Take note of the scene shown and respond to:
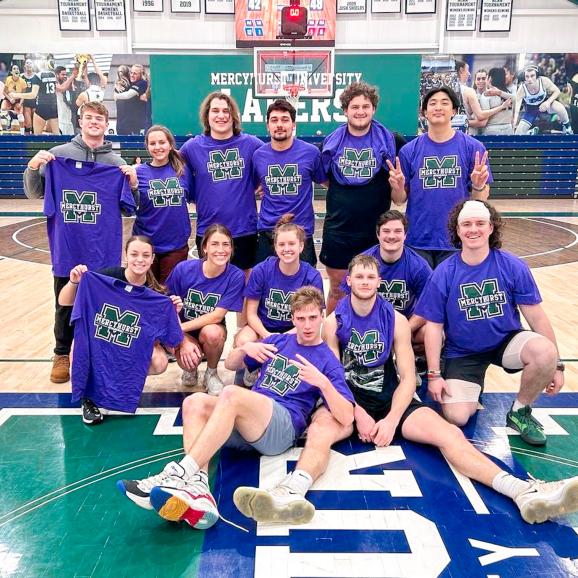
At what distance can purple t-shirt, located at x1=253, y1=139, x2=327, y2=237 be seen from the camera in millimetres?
3975

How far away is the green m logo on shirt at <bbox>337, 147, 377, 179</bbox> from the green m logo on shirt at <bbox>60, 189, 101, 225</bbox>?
1680 millimetres

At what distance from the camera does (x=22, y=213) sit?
11539mm

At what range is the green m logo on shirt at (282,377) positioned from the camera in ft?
9.62

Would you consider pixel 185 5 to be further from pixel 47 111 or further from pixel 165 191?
pixel 165 191

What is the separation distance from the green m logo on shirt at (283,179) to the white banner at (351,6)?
10.5m

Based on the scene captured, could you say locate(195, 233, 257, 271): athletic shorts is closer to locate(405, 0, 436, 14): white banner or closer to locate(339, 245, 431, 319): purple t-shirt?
locate(339, 245, 431, 319): purple t-shirt

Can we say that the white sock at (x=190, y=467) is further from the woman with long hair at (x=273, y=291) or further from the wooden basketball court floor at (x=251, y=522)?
the woman with long hair at (x=273, y=291)

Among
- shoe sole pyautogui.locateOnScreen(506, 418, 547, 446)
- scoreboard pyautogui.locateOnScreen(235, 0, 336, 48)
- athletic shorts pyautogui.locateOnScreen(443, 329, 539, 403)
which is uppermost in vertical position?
scoreboard pyautogui.locateOnScreen(235, 0, 336, 48)

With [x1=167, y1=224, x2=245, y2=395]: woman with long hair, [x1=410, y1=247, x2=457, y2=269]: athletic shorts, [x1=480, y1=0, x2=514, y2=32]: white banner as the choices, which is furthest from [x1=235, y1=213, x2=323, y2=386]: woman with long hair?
[x1=480, y1=0, x2=514, y2=32]: white banner

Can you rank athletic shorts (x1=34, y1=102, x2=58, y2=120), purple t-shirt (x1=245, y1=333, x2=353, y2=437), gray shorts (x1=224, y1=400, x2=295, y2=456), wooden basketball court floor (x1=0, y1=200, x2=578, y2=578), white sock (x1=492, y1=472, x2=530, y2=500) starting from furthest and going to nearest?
1. athletic shorts (x1=34, y1=102, x2=58, y2=120)
2. purple t-shirt (x1=245, y1=333, x2=353, y2=437)
3. gray shorts (x1=224, y1=400, x2=295, y2=456)
4. white sock (x1=492, y1=472, x2=530, y2=500)
5. wooden basketball court floor (x1=0, y1=200, x2=578, y2=578)

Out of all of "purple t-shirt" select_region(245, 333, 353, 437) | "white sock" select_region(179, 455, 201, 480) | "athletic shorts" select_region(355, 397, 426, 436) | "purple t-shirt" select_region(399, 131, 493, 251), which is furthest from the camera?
"purple t-shirt" select_region(399, 131, 493, 251)

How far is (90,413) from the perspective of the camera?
11.1 ft

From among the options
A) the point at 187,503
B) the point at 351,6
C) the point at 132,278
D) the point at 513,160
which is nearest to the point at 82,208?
the point at 132,278

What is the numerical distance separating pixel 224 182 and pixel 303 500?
7.85 ft
